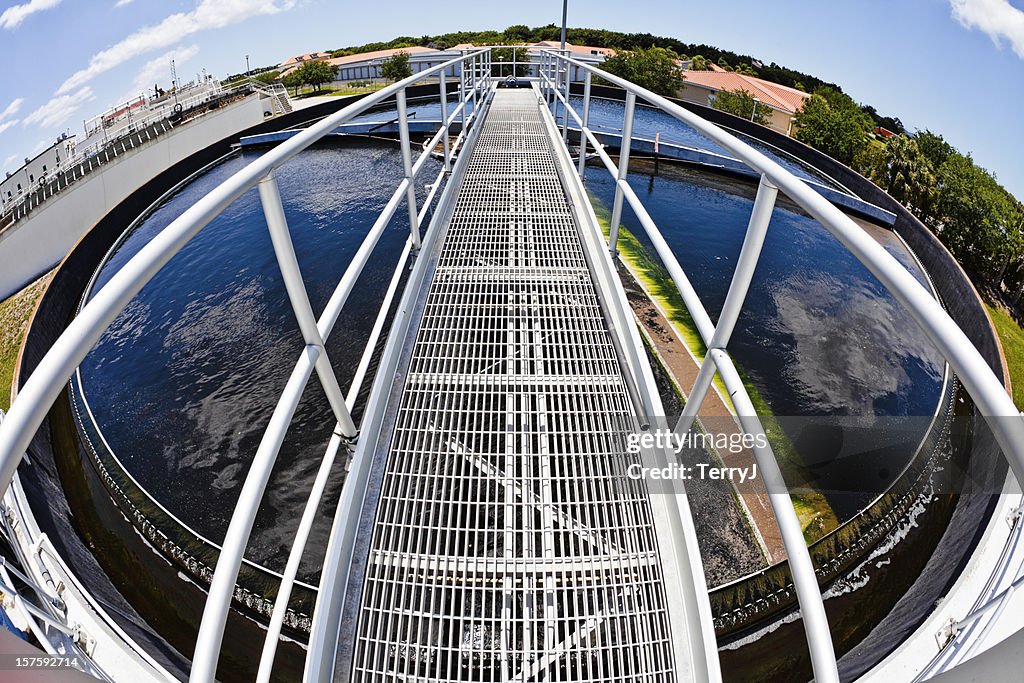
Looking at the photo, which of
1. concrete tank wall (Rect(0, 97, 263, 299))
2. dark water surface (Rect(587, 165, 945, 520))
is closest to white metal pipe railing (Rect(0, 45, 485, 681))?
dark water surface (Rect(587, 165, 945, 520))

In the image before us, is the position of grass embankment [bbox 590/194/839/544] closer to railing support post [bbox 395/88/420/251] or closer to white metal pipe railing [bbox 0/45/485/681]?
railing support post [bbox 395/88/420/251]

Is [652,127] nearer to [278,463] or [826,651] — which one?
[278,463]

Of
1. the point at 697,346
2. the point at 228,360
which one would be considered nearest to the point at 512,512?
the point at 697,346

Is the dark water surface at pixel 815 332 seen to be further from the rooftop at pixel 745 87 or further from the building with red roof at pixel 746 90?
the rooftop at pixel 745 87

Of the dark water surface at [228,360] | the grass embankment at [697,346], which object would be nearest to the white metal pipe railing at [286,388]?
the grass embankment at [697,346]

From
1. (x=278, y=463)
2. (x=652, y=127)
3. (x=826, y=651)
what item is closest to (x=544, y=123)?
(x=278, y=463)

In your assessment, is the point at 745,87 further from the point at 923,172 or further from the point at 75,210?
the point at 75,210
